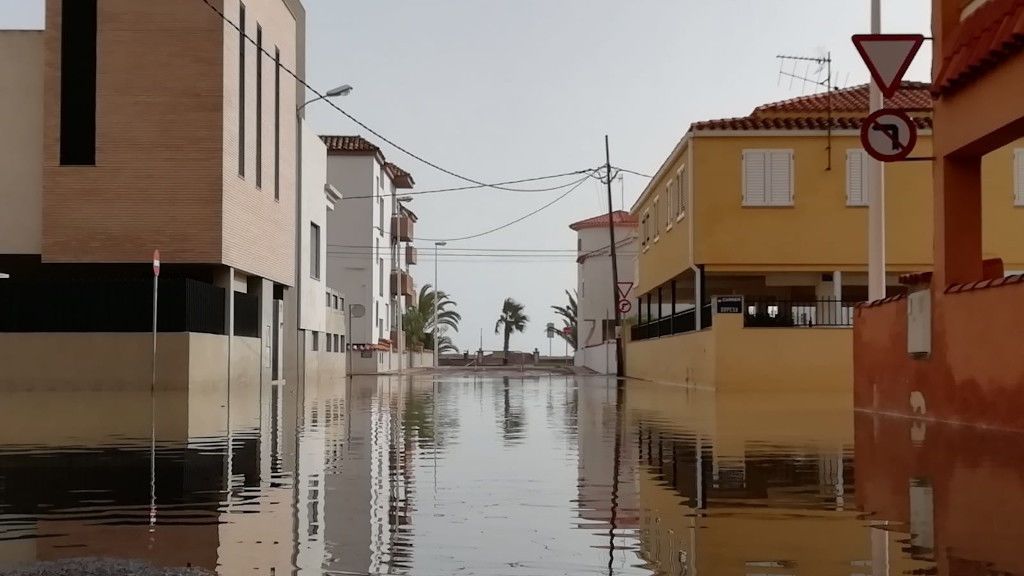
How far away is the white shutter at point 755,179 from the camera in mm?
36344

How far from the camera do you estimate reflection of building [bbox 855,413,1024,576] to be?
590 cm

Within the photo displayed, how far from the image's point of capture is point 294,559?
579cm

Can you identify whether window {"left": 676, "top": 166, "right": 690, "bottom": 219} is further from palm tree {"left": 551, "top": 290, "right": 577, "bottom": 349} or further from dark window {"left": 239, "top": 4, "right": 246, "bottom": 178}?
palm tree {"left": 551, "top": 290, "right": 577, "bottom": 349}

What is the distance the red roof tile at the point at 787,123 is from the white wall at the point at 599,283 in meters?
57.2

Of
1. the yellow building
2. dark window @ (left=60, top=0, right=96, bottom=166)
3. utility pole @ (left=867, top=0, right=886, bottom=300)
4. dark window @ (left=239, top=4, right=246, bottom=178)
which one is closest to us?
utility pole @ (left=867, top=0, right=886, bottom=300)

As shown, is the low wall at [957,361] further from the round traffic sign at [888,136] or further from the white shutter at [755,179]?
the white shutter at [755,179]

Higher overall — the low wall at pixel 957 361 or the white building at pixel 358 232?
the white building at pixel 358 232

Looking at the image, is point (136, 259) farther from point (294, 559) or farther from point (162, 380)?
point (294, 559)

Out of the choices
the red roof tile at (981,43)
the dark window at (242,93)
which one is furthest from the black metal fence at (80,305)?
the red roof tile at (981,43)

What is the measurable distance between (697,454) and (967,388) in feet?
15.8

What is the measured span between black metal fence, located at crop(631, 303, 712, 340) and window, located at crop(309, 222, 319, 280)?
13508mm

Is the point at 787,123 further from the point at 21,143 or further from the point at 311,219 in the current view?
the point at 311,219

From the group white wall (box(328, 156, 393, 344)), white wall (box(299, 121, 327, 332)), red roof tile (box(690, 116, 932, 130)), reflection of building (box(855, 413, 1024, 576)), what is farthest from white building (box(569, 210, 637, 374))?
reflection of building (box(855, 413, 1024, 576))

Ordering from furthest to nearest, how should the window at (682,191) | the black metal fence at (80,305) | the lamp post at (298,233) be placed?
the lamp post at (298,233) < the window at (682,191) < the black metal fence at (80,305)
